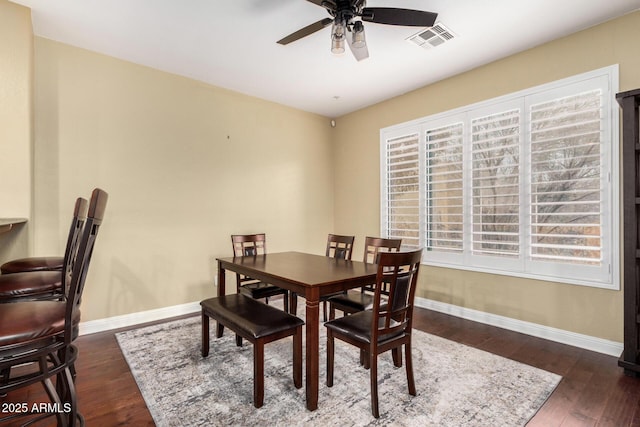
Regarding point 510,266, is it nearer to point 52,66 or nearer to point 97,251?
point 97,251

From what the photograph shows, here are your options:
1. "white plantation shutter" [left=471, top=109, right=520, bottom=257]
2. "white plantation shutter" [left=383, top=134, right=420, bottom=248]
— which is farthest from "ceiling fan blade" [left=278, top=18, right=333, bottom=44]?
"white plantation shutter" [left=383, top=134, right=420, bottom=248]

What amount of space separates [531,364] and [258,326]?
220 centimetres

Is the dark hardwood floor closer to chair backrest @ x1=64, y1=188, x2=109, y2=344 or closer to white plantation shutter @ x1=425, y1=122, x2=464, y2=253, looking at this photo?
chair backrest @ x1=64, y1=188, x2=109, y2=344

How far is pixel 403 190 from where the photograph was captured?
14.4ft

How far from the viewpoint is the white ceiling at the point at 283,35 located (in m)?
A: 2.51

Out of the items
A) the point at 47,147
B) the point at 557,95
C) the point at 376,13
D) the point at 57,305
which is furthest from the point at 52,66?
the point at 557,95

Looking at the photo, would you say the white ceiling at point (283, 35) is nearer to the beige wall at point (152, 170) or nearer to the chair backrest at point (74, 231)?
the beige wall at point (152, 170)

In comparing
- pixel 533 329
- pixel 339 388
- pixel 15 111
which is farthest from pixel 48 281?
pixel 533 329

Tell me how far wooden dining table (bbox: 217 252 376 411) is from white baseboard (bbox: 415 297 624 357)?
1761 millimetres

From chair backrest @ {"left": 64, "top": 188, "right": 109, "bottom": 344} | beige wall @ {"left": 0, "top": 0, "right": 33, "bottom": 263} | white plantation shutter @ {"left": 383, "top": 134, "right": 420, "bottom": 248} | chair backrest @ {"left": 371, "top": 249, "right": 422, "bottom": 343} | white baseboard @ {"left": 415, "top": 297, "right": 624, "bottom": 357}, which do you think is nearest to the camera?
chair backrest @ {"left": 64, "top": 188, "right": 109, "bottom": 344}

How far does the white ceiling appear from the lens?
251 cm

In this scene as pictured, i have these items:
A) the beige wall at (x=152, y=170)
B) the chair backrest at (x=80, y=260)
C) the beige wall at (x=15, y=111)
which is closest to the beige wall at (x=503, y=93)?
the beige wall at (x=152, y=170)

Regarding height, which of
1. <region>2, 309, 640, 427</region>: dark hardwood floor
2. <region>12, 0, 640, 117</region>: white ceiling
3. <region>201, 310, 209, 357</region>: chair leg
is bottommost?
<region>2, 309, 640, 427</region>: dark hardwood floor

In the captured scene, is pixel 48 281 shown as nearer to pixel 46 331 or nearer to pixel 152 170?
pixel 46 331
